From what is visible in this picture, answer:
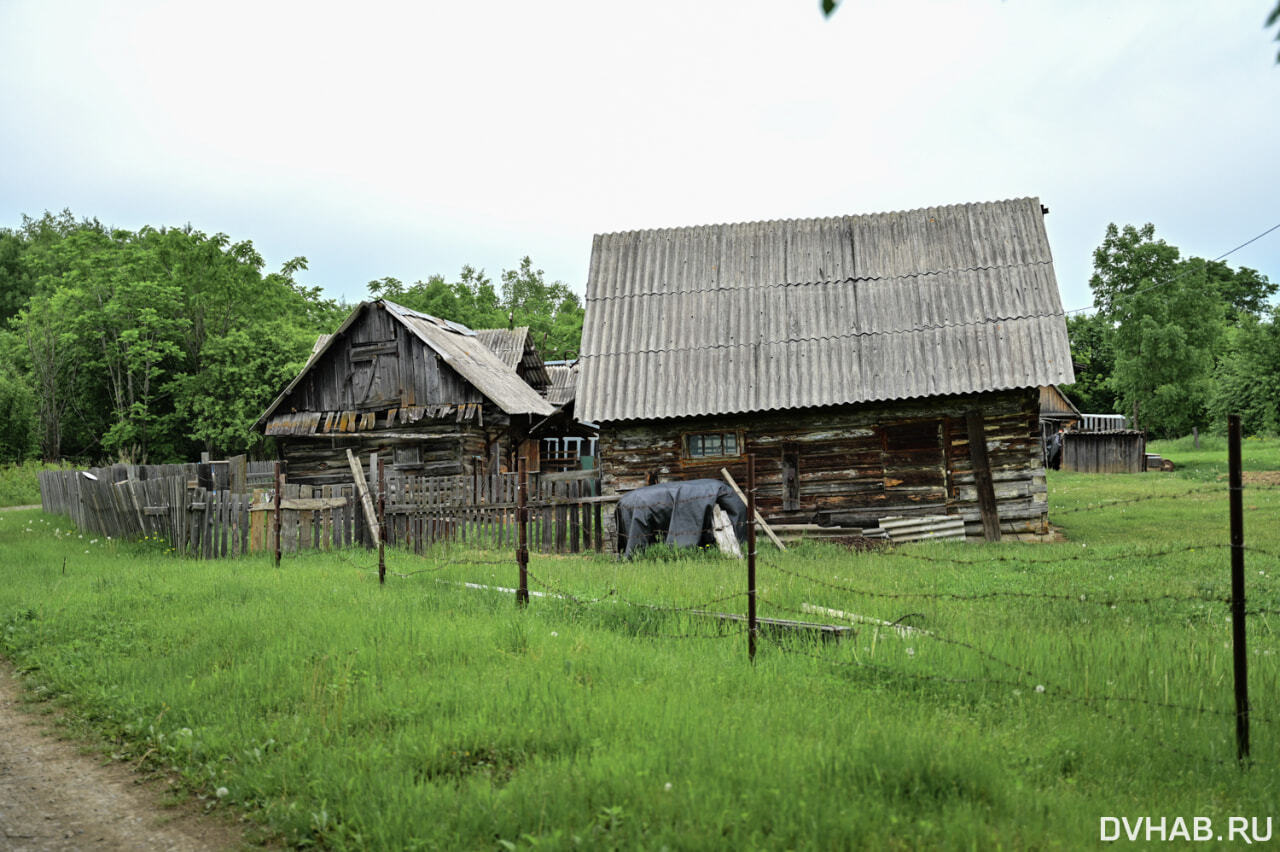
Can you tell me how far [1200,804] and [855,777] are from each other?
1.60 meters

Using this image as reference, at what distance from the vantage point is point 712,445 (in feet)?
59.7

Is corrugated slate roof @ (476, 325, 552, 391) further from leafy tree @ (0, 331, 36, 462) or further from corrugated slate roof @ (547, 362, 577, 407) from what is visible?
leafy tree @ (0, 331, 36, 462)

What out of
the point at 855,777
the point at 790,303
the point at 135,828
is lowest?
the point at 135,828

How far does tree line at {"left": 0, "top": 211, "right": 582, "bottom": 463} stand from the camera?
42312 millimetres

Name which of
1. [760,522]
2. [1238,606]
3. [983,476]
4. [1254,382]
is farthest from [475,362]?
[1254,382]

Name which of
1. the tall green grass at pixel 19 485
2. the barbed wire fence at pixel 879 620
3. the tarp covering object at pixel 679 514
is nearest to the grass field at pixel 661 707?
the barbed wire fence at pixel 879 620

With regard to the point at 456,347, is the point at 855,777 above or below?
below

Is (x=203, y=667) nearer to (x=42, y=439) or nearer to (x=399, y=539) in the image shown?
(x=399, y=539)

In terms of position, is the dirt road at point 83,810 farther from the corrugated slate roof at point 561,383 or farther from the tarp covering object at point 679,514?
the corrugated slate roof at point 561,383

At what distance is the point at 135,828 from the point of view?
189 inches

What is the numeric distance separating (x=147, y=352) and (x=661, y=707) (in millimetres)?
43070

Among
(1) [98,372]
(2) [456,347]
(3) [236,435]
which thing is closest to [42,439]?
(1) [98,372]

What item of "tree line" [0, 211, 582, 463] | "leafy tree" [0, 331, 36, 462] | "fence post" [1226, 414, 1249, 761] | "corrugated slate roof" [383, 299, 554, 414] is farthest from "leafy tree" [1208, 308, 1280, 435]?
"leafy tree" [0, 331, 36, 462]

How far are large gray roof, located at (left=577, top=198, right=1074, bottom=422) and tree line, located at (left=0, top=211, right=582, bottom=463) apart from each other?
2749 centimetres
